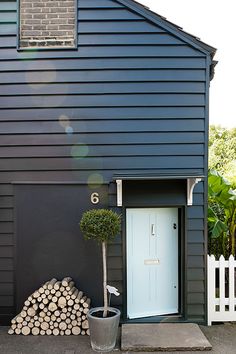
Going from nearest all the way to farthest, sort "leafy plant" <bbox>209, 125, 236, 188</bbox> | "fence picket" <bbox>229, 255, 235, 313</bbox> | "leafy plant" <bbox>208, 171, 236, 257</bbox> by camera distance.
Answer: "fence picket" <bbox>229, 255, 235, 313</bbox> < "leafy plant" <bbox>208, 171, 236, 257</bbox> < "leafy plant" <bbox>209, 125, 236, 188</bbox>

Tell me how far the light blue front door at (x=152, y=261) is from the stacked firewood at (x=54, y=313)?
102 centimetres

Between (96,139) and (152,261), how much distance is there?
7.77 ft

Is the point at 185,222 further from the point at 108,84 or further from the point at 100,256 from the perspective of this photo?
the point at 108,84

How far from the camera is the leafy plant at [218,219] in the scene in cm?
623

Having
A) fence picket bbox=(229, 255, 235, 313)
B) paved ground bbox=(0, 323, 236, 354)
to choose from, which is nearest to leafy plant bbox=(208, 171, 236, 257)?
fence picket bbox=(229, 255, 235, 313)

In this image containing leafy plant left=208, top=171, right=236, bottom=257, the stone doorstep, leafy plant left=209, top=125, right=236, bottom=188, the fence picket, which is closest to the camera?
the stone doorstep

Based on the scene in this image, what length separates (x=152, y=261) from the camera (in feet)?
19.0

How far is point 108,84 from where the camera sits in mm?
5633

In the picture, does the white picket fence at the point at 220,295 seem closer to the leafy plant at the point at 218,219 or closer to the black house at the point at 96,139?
the black house at the point at 96,139

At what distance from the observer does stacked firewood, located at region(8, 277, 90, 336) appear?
5.07m

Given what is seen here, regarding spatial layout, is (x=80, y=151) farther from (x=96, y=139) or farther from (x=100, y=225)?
(x=100, y=225)

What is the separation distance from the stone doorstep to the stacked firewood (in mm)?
738

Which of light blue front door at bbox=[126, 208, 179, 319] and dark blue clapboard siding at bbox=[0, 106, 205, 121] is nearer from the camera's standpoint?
dark blue clapboard siding at bbox=[0, 106, 205, 121]

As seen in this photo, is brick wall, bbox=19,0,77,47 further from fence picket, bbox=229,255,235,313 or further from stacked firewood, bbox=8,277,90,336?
fence picket, bbox=229,255,235,313
